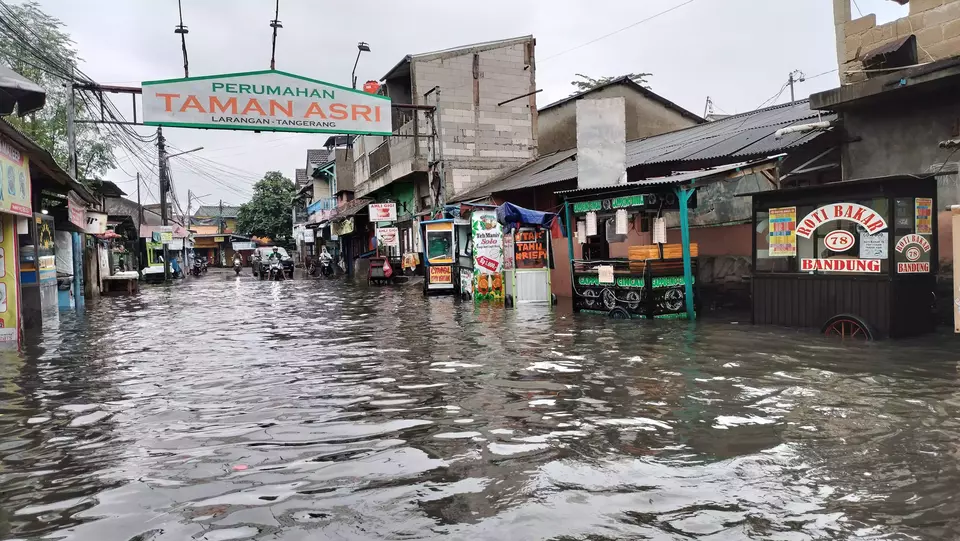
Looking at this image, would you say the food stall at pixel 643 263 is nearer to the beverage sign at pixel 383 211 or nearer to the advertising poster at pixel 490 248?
the advertising poster at pixel 490 248

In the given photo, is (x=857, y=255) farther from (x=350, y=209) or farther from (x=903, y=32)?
(x=350, y=209)

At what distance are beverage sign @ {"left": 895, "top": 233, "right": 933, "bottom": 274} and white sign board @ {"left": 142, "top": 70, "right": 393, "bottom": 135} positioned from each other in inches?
542

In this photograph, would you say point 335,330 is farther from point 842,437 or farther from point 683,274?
point 842,437

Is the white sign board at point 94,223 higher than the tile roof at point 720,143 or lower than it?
lower

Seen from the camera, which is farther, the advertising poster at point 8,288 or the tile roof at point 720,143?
the tile roof at point 720,143

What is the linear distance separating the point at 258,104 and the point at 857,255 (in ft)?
46.3

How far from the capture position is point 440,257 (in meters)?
21.9

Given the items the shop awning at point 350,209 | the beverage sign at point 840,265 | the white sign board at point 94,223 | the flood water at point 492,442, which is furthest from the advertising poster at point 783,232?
the shop awning at point 350,209

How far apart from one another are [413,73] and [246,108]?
34.4 feet

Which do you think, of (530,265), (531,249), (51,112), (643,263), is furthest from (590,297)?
(51,112)

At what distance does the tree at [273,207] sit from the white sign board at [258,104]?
2097 inches

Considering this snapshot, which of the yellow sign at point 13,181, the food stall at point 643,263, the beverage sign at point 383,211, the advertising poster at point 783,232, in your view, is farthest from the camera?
the beverage sign at point 383,211

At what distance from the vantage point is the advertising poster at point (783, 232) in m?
10.2

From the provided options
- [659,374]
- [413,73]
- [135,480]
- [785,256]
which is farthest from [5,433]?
[413,73]
